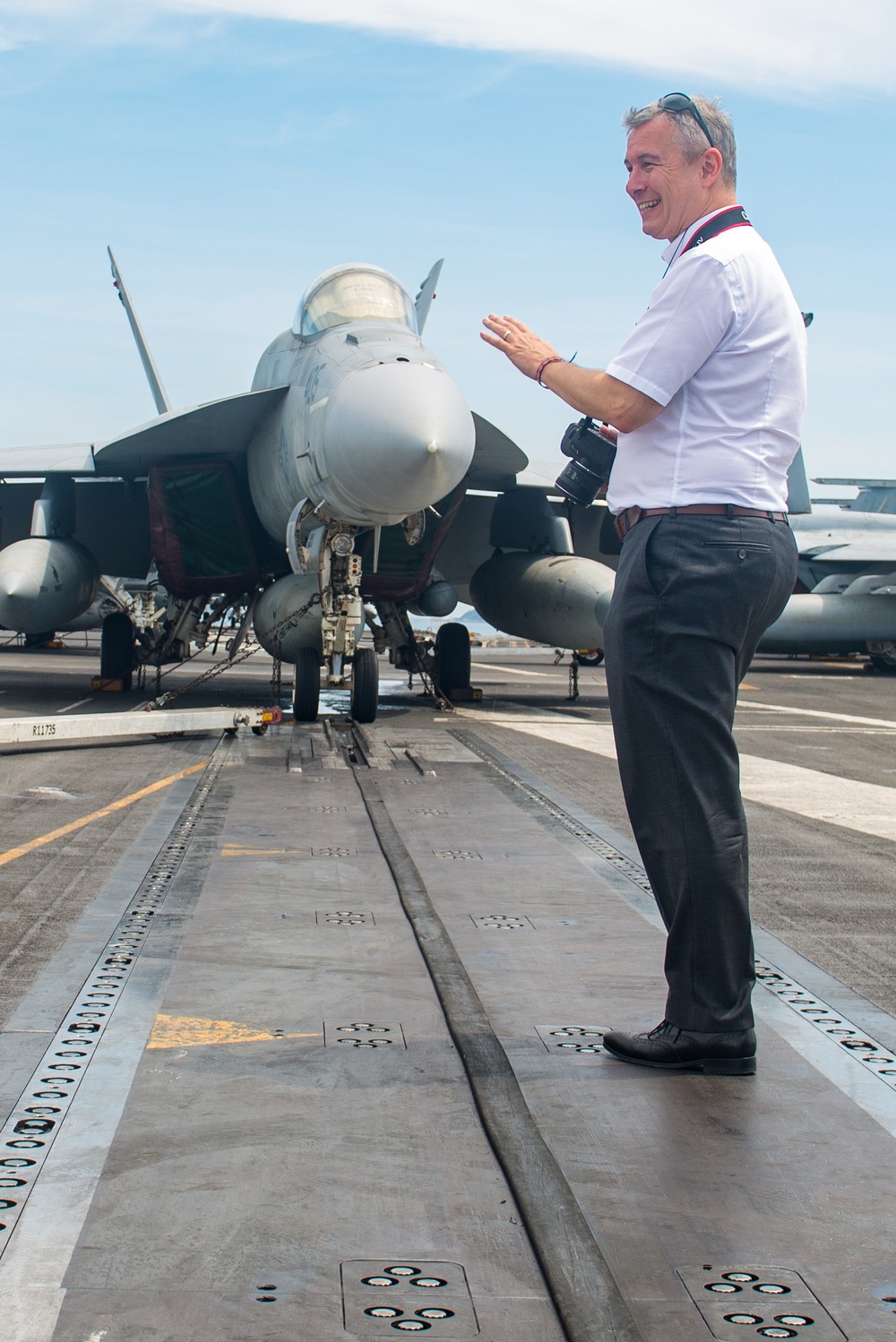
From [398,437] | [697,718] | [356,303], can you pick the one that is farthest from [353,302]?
[697,718]

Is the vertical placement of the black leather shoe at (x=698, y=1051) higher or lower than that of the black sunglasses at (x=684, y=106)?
lower

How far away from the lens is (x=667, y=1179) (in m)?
2.27

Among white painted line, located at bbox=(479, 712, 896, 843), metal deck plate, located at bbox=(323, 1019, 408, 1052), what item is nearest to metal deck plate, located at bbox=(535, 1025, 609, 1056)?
metal deck plate, located at bbox=(323, 1019, 408, 1052)

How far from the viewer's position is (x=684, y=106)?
2961 mm

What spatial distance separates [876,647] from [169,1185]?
2888 cm

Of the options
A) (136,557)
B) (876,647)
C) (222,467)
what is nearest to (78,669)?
(136,557)

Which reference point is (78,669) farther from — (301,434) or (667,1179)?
(667,1179)

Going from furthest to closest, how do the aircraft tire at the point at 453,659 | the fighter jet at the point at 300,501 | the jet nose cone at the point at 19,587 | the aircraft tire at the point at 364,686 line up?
the aircraft tire at the point at 453,659 < the jet nose cone at the point at 19,587 < the aircraft tire at the point at 364,686 < the fighter jet at the point at 300,501

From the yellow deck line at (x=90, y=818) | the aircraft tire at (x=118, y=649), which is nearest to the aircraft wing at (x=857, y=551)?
the aircraft tire at (x=118, y=649)

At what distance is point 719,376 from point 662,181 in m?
0.51

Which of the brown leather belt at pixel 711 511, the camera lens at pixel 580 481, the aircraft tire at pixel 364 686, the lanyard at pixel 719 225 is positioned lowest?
the aircraft tire at pixel 364 686

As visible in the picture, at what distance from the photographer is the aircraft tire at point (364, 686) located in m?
12.5

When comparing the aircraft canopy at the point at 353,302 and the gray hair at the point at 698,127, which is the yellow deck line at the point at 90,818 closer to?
the gray hair at the point at 698,127

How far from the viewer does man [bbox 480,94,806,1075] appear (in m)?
2.89
